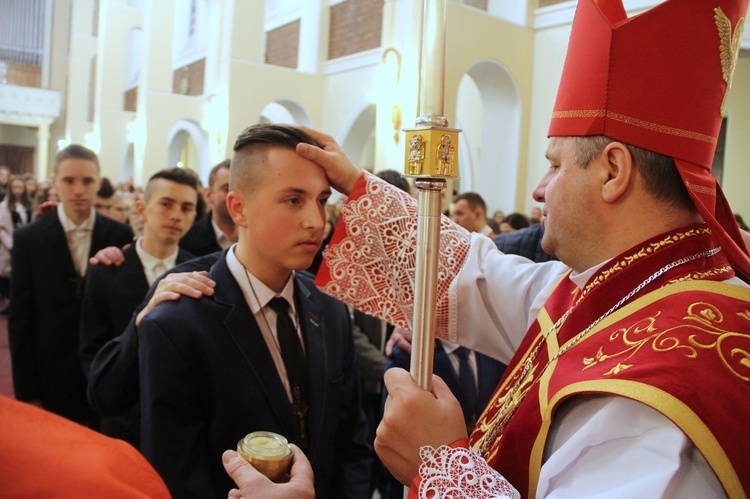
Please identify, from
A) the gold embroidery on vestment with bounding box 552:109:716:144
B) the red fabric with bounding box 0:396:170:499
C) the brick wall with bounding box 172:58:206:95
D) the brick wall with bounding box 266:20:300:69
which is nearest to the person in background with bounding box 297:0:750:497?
the gold embroidery on vestment with bounding box 552:109:716:144

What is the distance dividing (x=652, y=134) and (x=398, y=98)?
6.33m

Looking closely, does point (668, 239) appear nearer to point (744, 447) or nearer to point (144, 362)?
point (744, 447)

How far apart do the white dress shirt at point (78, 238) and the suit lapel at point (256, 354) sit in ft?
6.34

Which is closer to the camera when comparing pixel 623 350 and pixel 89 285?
pixel 623 350

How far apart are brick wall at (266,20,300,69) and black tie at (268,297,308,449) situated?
10.2 m

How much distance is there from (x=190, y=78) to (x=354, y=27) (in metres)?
6.42

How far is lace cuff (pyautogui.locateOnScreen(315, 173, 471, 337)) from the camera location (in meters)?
1.69

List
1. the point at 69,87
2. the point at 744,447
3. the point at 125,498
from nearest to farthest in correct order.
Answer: the point at 125,498
the point at 744,447
the point at 69,87

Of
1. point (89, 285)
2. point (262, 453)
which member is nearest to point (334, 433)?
point (262, 453)

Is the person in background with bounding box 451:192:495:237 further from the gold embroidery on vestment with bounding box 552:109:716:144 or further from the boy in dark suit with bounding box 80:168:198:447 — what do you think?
the gold embroidery on vestment with bounding box 552:109:716:144

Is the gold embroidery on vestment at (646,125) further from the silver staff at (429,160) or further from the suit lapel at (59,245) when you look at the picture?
the suit lapel at (59,245)

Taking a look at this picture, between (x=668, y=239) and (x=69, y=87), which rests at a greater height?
(x=69, y=87)

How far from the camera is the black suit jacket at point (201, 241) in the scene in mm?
3596

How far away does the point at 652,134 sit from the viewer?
1.12 meters
